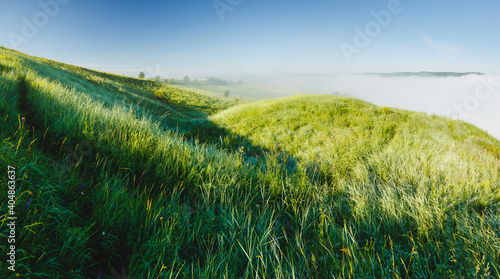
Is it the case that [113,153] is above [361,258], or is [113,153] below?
above

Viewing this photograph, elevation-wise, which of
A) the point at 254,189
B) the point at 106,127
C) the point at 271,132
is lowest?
the point at 271,132

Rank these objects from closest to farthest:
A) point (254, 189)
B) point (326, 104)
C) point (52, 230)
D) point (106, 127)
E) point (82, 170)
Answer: point (52, 230), point (82, 170), point (254, 189), point (106, 127), point (326, 104)

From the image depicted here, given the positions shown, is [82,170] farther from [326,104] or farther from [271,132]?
[326,104]

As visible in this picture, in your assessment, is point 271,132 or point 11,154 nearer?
point 11,154

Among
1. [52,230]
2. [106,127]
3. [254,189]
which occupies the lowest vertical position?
[254,189]

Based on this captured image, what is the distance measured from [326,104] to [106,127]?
12905 millimetres

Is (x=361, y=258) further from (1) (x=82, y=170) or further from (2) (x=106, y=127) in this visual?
(2) (x=106, y=127)

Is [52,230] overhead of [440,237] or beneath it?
overhead

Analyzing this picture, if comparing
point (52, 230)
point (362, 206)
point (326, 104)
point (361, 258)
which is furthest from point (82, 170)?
point (326, 104)

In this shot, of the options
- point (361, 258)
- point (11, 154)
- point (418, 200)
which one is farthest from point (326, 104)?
point (11, 154)

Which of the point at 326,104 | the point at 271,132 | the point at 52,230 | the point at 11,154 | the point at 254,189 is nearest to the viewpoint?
the point at 52,230

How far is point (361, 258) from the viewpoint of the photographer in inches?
70.9

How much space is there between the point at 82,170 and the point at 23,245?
123 cm

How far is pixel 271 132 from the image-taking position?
35.4 ft
